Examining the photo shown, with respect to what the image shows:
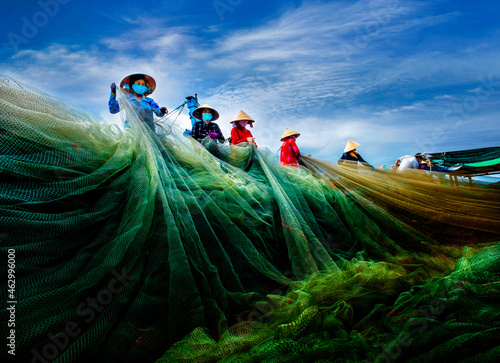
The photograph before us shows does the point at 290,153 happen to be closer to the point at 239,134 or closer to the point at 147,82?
the point at 239,134

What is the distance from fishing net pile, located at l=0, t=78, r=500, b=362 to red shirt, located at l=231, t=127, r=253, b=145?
257cm

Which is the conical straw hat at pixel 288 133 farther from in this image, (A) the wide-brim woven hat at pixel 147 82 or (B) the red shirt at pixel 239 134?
(A) the wide-brim woven hat at pixel 147 82

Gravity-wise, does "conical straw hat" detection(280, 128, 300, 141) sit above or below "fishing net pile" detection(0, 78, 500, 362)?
above

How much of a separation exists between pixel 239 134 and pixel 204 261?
159 inches

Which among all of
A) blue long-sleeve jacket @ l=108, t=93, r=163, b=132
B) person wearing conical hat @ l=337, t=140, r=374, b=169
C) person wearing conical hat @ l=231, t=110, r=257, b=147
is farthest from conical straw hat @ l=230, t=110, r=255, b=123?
person wearing conical hat @ l=337, t=140, r=374, b=169

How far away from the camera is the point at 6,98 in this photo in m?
2.15

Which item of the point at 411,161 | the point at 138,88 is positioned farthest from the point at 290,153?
the point at 411,161

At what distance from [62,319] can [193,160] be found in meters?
2.01

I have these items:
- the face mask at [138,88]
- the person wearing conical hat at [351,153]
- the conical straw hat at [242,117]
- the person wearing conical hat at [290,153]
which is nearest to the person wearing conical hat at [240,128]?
the conical straw hat at [242,117]

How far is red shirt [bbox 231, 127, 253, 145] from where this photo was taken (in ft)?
18.6

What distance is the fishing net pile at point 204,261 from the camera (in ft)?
4.71

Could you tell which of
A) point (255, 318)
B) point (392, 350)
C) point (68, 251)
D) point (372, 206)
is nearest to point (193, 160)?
point (68, 251)

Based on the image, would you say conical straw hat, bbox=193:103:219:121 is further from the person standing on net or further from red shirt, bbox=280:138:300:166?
the person standing on net

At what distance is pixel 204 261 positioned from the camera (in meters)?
2.05
